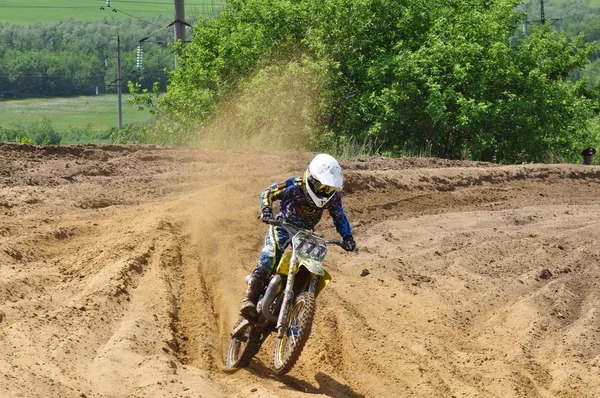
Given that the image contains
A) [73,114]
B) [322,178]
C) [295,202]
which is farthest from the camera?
[73,114]

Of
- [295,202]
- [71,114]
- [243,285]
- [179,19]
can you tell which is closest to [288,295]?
[295,202]

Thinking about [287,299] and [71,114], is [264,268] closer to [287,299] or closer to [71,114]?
[287,299]

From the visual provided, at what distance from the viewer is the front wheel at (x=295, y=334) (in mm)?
8328

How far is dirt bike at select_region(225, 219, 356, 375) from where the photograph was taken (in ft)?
27.6

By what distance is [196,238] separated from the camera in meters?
12.8

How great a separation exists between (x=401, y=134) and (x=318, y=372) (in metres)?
22.0

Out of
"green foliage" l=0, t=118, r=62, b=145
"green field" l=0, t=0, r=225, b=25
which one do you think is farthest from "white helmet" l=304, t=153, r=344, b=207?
"green field" l=0, t=0, r=225, b=25

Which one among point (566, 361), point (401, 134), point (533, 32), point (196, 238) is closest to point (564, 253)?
point (566, 361)

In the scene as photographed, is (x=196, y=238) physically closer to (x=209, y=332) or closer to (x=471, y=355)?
(x=209, y=332)

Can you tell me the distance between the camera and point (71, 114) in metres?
76.1

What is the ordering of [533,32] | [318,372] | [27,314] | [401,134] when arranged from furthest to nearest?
[533,32] < [401,134] < [318,372] < [27,314]

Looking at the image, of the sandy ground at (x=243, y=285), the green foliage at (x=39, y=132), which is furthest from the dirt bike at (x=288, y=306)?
the green foliage at (x=39, y=132)

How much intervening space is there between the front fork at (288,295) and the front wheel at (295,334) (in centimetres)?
5

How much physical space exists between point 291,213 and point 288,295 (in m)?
0.95
